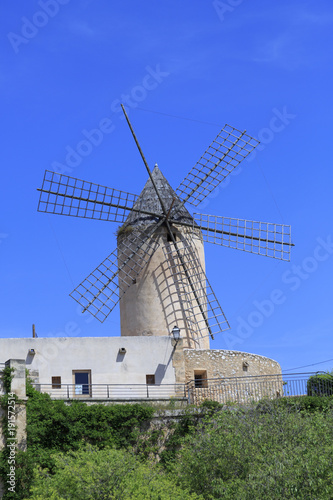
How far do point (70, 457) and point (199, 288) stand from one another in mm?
10517

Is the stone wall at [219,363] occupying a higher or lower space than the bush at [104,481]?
higher

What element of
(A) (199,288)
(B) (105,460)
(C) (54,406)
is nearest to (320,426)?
(B) (105,460)

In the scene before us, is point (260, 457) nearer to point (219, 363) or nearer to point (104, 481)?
point (104, 481)

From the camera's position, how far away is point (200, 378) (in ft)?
107

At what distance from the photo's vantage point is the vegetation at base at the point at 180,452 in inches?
909

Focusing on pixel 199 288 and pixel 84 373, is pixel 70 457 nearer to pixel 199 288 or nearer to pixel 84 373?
pixel 84 373

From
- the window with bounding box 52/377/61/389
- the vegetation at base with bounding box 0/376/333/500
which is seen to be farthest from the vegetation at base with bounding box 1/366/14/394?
the window with bounding box 52/377/61/389

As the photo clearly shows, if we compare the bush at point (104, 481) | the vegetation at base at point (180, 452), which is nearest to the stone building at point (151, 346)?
the vegetation at base at point (180, 452)

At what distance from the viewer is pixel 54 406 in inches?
1113

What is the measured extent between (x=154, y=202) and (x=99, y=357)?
634 cm

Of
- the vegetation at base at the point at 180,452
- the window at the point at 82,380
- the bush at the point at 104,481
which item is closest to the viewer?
the vegetation at base at the point at 180,452

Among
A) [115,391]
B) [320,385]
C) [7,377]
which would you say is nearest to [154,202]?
[115,391]

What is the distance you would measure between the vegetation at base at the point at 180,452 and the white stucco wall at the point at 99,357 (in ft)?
8.10

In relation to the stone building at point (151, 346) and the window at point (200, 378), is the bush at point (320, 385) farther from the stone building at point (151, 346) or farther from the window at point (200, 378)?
the window at point (200, 378)
